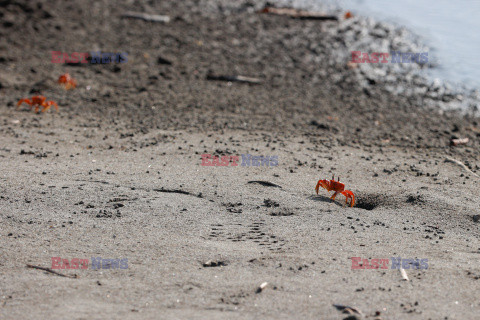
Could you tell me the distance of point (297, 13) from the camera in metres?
12.3

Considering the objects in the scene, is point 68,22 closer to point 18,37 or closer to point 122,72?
point 18,37

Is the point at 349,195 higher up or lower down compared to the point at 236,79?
lower down

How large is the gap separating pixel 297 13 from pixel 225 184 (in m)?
7.75

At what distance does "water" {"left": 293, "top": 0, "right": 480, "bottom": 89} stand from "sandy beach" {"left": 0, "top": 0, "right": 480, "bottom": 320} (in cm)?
123

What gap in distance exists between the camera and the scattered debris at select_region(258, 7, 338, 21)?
12086 millimetres

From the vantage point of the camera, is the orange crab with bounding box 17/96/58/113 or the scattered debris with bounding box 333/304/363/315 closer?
the scattered debris with bounding box 333/304/363/315

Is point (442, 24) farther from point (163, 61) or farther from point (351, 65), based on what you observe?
point (163, 61)

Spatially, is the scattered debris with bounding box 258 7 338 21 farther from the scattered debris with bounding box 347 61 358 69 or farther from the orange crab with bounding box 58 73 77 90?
the orange crab with bounding box 58 73 77 90

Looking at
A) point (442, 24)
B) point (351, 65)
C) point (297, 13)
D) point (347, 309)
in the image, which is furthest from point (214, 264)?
point (442, 24)

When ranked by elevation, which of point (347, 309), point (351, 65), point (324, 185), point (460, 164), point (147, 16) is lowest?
point (347, 309)

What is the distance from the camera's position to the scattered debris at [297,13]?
476 inches

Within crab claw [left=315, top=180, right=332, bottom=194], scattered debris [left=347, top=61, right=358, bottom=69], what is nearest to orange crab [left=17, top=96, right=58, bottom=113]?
crab claw [left=315, top=180, right=332, bottom=194]

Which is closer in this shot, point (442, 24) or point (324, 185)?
point (324, 185)

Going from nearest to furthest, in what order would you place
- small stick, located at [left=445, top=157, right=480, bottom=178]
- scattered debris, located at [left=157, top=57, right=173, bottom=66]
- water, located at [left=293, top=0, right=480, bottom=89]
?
1. small stick, located at [left=445, top=157, right=480, bottom=178]
2. scattered debris, located at [left=157, top=57, right=173, bottom=66]
3. water, located at [left=293, top=0, right=480, bottom=89]
